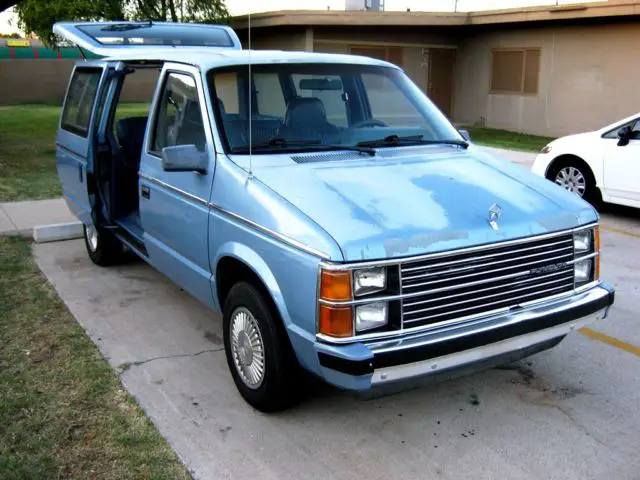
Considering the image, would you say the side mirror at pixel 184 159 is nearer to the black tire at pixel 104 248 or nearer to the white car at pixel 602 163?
the black tire at pixel 104 248

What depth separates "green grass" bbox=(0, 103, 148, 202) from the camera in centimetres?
1018

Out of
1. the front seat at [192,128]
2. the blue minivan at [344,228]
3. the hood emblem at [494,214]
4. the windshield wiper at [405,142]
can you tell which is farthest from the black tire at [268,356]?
the windshield wiper at [405,142]

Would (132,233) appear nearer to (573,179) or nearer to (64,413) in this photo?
(64,413)

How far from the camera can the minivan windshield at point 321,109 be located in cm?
424

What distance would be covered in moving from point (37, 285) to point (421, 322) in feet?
13.4

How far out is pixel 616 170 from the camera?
28.0 ft

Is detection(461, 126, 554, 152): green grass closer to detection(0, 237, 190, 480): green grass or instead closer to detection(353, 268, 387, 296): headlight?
detection(0, 237, 190, 480): green grass

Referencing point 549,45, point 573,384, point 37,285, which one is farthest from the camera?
point 549,45

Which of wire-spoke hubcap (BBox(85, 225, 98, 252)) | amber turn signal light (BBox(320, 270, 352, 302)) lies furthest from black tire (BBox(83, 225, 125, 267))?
amber turn signal light (BBox(320, 270, 352, 302))

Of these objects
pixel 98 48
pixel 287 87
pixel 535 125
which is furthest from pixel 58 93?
pixel 287 87

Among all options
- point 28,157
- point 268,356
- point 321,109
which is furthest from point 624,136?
point 28,157

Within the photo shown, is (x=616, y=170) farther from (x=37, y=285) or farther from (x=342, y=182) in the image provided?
(x=37, y=285)

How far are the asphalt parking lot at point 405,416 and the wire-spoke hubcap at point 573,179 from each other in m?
4.23

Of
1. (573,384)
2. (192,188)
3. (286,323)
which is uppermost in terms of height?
(192,188)
